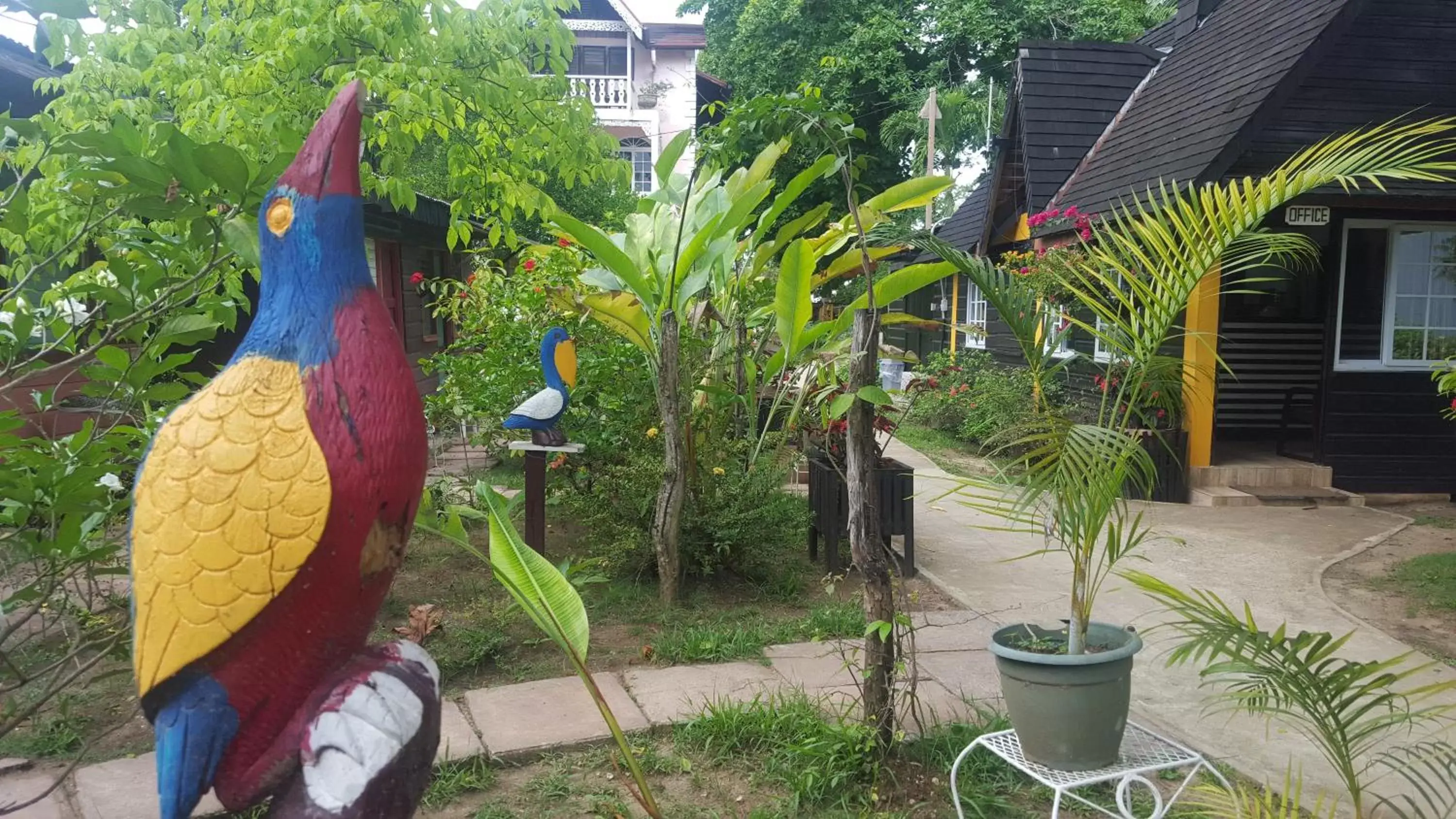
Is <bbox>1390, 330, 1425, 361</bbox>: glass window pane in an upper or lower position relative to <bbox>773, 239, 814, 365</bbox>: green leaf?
lower

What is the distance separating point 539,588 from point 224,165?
3.75 feet

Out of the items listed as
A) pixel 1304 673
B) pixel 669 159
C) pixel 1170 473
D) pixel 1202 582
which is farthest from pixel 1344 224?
pixel 1304 673

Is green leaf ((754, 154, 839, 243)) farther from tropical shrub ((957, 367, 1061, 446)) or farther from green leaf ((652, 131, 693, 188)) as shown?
tropical shrub ((957, 367, 1061, 446))

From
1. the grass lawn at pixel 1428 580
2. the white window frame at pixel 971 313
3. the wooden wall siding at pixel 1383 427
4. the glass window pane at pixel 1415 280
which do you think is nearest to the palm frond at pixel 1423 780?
the grass lawn at pixel 1428 580

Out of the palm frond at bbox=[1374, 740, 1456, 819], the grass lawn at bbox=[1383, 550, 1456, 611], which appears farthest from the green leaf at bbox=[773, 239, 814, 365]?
the grass lawn at bbox=[1383, 550, 1456, 611]

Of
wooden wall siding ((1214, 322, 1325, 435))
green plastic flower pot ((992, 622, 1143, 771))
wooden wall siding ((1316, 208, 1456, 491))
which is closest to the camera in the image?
green plastic flower pot ((992, 622, 1143, 771))

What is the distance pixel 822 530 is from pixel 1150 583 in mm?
3250

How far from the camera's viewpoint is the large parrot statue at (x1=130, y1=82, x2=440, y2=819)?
1540mm

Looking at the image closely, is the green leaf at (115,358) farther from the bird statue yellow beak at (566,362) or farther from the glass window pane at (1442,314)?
the glass window pane at (1442,314)

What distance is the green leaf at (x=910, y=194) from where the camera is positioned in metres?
4.30

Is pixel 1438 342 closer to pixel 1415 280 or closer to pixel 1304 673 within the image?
pixel 1415 280

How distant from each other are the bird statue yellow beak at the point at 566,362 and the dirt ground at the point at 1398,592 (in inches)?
173

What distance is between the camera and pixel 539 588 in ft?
7.36

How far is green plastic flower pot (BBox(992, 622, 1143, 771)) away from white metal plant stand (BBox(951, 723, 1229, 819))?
42 millimetres
